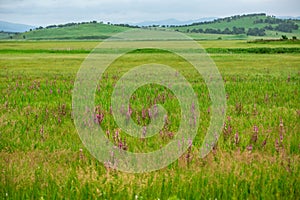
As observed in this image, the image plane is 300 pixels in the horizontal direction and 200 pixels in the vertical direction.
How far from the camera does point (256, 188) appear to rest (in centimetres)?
503

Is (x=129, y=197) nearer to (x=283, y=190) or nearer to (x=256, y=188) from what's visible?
(x=256, y=188)

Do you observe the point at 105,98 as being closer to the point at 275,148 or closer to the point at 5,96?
the point at 5,96

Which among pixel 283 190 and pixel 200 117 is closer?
pixel 283 190

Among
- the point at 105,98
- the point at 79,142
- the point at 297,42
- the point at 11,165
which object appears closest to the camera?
the point at 11,165

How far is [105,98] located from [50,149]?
5.46m

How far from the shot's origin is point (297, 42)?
270 ft

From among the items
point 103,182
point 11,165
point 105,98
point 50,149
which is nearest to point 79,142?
point 50,149

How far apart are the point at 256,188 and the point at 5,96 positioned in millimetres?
10372

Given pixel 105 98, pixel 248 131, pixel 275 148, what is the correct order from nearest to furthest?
1. pixel 275 148
2. pixel 248 131
3. pixel 105 98

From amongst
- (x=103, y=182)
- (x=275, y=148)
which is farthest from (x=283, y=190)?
(x=103, y=182)

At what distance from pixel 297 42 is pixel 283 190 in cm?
8537

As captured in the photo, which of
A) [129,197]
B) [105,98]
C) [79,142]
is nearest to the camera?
[129,197]

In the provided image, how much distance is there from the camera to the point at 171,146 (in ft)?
22.3

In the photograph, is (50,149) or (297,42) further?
(297,42)
